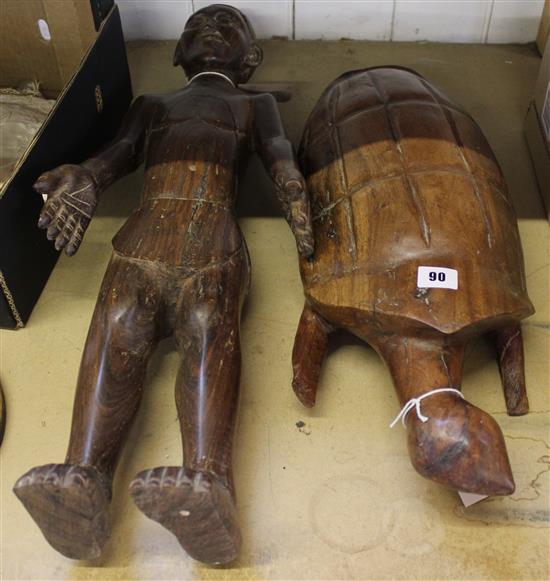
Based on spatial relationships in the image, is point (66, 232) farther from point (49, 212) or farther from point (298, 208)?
point (298, 208)

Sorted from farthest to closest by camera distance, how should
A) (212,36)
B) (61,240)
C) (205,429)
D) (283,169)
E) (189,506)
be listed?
(212,36), (283,169), (61,240), (205,429), (189,506)

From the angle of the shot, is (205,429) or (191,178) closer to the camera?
(205,429)

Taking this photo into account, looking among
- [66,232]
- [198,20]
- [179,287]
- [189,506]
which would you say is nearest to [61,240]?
[66,232]

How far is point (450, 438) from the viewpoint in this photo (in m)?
1.06

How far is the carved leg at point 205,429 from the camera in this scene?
0.96m

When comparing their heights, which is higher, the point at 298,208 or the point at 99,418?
the point at 298,208

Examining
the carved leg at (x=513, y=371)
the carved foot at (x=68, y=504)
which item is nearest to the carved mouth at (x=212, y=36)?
the carved leg at (x=513, y=371)

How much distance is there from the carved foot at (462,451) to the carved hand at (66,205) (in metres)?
0.64

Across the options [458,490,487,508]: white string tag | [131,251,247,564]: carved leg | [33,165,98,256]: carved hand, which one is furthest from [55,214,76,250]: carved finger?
[458,490,487,508]: white string tag

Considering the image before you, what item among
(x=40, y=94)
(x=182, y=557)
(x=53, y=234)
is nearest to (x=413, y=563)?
(x=182, y=557)

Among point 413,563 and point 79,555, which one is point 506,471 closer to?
point 413,563

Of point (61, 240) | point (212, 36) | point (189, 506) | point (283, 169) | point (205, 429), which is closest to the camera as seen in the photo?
point (189, 506)

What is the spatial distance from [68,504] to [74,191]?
1.74 ft

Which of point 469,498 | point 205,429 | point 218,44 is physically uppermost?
point 218,44
